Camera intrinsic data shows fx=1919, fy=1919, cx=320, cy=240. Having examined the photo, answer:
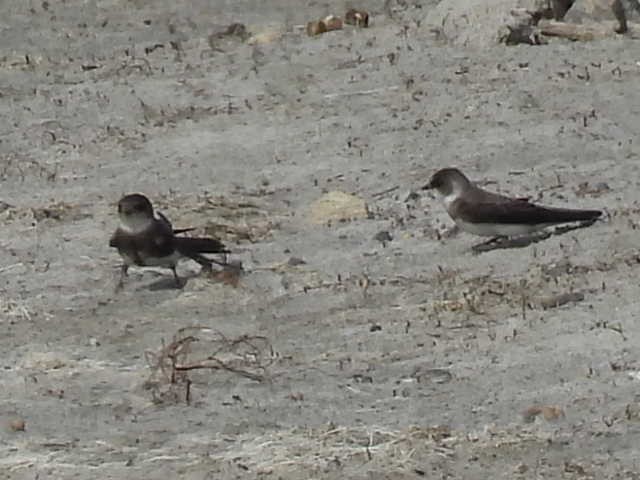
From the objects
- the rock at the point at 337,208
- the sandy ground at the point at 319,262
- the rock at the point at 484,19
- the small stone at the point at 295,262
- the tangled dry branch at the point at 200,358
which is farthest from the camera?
the rock at the point at 484,19

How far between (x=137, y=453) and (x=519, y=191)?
417 centimetres

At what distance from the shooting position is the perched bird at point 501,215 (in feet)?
29.1

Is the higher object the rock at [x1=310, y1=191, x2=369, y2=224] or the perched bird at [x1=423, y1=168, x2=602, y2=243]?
the perched bird at [x1=423, y1=168, x2=602, y2=243]

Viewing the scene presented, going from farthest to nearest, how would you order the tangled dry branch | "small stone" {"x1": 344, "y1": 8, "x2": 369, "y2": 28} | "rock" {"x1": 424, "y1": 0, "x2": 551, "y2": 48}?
"small stone" {"x1": 344, "y1": 8, "x2": 369, "y2": 28}, "rock" {"x1": 424, "y1": 0, "x2": 551, "y2": 48}, the tangled dry branch

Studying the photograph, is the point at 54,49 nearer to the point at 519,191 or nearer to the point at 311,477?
the point at 519,191

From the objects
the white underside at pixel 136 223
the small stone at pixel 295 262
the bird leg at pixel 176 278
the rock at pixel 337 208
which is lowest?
the rock at pixel 337 208

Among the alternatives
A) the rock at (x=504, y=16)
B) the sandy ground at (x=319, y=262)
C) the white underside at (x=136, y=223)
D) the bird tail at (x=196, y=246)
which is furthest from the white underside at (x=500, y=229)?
the rock at (x=504, y=16)

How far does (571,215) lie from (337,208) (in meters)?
1.36

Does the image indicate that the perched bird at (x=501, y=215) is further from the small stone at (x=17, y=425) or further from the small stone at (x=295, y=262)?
the small stone at (x=17, y=425)

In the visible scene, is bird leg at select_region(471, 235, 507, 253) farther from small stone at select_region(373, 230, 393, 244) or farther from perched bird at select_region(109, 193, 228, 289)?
perched bird at select_region(109, 193, 228, 289)

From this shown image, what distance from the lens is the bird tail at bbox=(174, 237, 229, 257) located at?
865 cm

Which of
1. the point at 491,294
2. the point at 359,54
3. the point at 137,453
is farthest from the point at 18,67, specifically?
the point at 137,453

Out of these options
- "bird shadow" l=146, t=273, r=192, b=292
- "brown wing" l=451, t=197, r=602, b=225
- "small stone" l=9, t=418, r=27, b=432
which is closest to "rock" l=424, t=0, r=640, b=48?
"brown wing" l=451, t=197, r=602, b=225

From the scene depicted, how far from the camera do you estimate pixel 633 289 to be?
7.82 m
